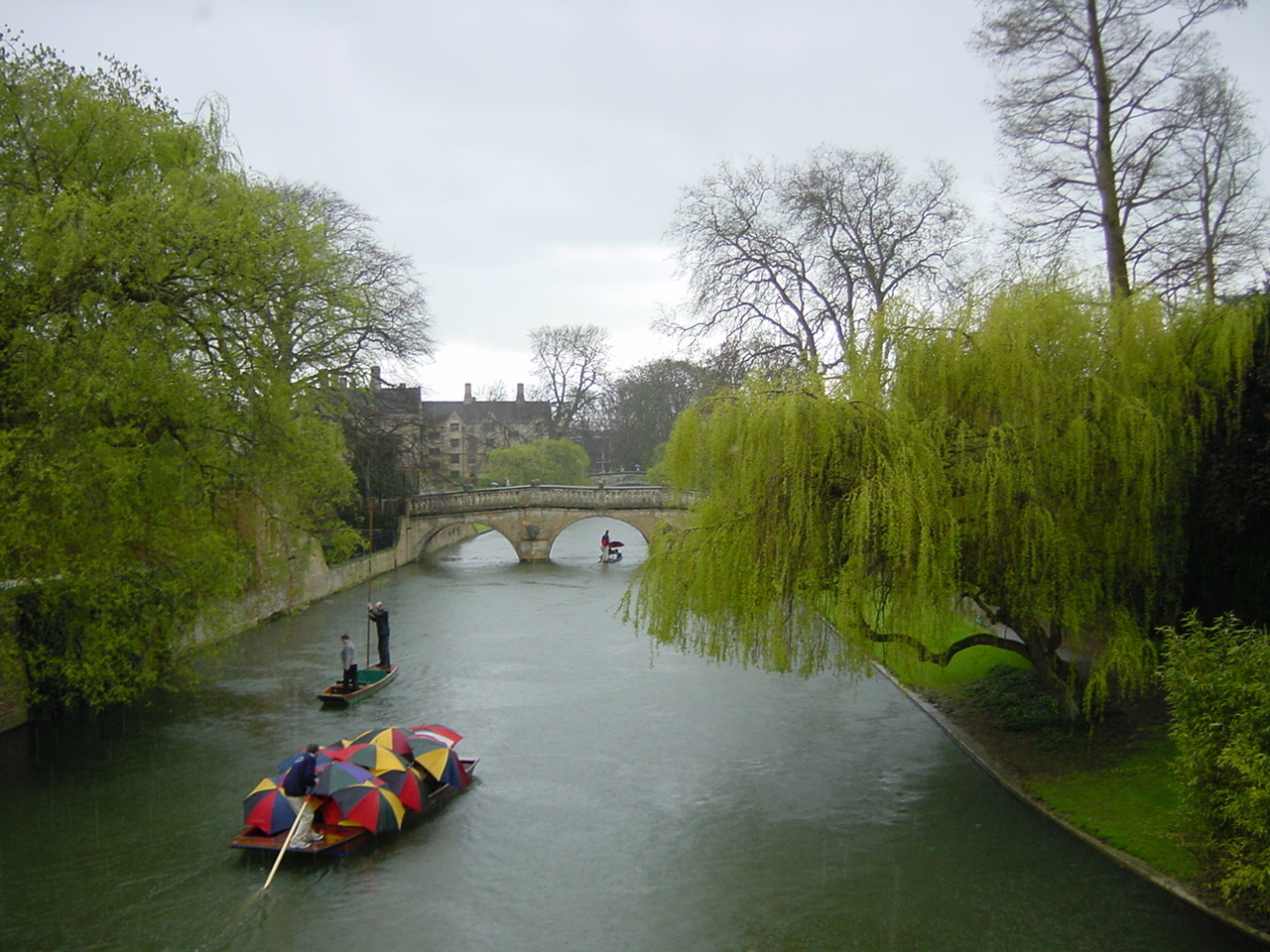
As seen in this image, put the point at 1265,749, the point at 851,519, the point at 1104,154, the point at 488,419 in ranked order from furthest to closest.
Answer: the point at 488,419 → the point at 1104,154 → the point at 851,519 → the point at 1265,749

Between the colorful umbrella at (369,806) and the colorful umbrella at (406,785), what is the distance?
0.23 metres

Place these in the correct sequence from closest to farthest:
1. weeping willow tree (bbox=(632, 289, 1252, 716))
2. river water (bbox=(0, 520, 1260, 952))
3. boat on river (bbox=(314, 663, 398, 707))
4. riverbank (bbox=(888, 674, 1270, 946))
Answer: river water (bbox=(0, 520, 1260, 952)), riverbank (bbox=(888, 674, 1270, 946)), weeping willow tree (bbox=(632, 289, 1252, 716)), boat on river (bbox=(314, 663, 398, 707))

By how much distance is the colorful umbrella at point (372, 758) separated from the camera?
10.6 meters

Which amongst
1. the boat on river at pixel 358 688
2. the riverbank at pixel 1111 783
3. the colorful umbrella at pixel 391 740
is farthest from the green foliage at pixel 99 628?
the riverbank at pixel 1111 783

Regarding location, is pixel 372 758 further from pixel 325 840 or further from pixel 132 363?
pixel 132 363

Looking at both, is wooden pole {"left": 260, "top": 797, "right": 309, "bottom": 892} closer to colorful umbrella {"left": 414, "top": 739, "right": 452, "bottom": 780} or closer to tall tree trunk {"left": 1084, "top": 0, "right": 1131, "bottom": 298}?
colorful umbrella {"left": 414, "top": 739, "right": 452, "bottom": 780}

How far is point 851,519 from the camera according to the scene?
32.6 feet

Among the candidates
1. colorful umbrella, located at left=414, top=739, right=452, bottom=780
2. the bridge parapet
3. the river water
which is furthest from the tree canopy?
the bridge parapet

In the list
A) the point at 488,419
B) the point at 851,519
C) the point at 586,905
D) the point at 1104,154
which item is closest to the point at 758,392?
the point at 851,519

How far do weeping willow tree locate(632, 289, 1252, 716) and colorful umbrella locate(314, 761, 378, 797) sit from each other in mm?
3334

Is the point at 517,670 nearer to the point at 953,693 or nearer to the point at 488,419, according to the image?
the point at 953,693

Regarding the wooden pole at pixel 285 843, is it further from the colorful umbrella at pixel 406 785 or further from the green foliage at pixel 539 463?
the green foliage at pixel 539 463

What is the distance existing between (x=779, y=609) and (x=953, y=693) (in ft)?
20.3

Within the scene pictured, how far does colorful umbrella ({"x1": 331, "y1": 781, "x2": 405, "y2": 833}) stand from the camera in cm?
995
